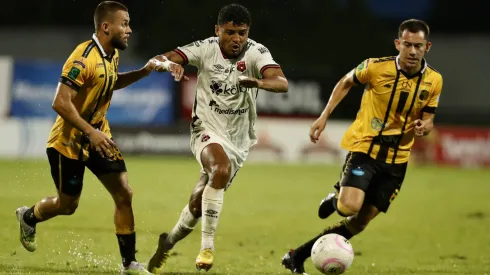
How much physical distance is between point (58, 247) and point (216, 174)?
2.63m

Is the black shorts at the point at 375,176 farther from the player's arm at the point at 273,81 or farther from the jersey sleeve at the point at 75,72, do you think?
the jersey sleeve at the point at 75,72

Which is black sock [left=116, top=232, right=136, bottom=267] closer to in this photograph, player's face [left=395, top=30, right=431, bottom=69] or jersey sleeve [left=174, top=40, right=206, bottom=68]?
jersey sleeve [left=174, top=40, right=206, bottom=68]

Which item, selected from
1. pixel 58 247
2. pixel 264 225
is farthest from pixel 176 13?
pixel 58 247

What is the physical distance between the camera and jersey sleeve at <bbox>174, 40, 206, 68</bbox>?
24.2ft

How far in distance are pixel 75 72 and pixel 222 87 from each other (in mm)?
1261

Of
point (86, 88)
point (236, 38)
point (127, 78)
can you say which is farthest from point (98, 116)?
point (236, 38)

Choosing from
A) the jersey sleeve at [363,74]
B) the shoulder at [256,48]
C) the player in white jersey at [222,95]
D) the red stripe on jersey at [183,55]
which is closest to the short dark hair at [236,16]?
the player in white jersey at [222,95]

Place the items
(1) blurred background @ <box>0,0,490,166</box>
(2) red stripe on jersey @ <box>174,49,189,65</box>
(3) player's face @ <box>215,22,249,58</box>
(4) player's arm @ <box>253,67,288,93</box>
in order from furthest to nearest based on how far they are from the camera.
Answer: (1) blurred background @ <box>0,0,490,166</box> < (2) red stripe on jersey @ <box>174,49,189,65</box> < (3) player's face @ <box>215,22,249,58</box> < (4) player's arm @ <box>253,67,288,93</box>

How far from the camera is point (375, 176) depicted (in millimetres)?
7969

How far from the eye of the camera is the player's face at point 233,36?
723cm

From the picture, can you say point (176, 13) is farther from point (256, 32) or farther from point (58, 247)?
point (58, 247)

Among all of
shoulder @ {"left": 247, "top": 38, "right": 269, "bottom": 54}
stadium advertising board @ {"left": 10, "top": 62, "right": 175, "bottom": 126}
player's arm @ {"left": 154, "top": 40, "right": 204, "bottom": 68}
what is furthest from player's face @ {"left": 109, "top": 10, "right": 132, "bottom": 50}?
stadium advertising board @ {"left": 10, "top": 62, "right": 175, "bottom": 126}

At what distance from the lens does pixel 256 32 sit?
27719mm

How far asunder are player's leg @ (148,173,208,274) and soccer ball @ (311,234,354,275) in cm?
109
